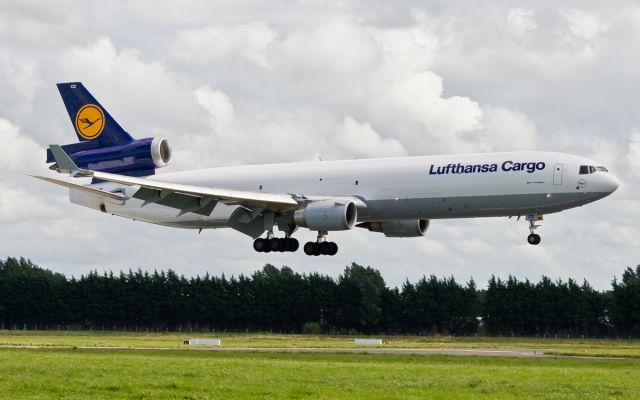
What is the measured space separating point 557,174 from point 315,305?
88203mm

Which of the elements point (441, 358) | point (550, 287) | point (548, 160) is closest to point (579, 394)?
point (441, 358)

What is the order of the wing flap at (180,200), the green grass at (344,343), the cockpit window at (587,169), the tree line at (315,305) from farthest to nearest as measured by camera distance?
1. the tree line at (315,305)
2. the green grass at (344,343)
3. the wing flap at (180,200)
4. the cockpit window at (587,169)

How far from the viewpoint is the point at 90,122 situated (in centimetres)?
7619

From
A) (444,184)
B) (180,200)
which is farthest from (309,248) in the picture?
(444,184)

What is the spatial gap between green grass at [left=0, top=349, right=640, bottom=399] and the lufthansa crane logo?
25.3 m

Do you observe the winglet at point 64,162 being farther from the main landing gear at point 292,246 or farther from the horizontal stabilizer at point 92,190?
the main landing gear at point 292,246

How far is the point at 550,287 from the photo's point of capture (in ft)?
452

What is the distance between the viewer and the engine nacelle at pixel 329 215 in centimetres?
6406

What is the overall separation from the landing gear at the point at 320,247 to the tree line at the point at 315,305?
67.3 m

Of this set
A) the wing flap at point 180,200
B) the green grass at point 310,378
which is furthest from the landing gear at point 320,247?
the green grass at point 310,378

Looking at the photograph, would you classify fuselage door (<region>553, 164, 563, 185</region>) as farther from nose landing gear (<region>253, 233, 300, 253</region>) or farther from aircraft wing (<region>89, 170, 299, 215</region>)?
nose landing gear (<region>253, 233, 300, 253</region>)

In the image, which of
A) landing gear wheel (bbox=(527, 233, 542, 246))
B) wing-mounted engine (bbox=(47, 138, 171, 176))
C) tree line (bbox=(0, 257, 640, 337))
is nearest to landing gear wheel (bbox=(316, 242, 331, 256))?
wing-mounted engine (bbox=(47, 138, 171, 176))

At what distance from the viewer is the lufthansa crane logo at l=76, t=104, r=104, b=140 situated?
7588 cm

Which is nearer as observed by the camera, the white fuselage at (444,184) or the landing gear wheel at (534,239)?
the white fuselage at (444,184)
